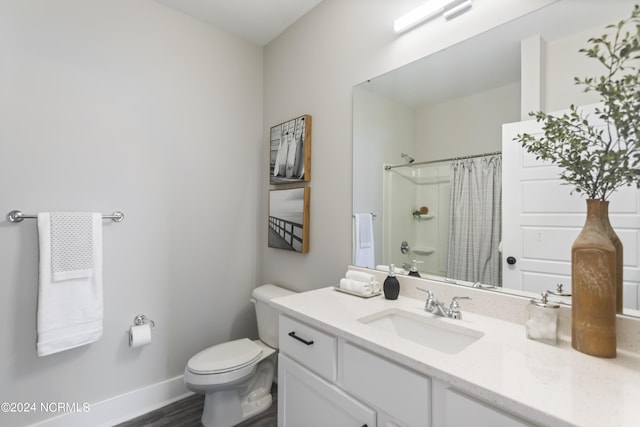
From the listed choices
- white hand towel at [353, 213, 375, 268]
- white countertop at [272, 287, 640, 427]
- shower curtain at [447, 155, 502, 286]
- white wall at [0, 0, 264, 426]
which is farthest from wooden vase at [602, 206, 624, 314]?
white wall at [0, 0, 264, 426]

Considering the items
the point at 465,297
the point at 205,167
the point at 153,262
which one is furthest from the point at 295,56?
the point at 465,297

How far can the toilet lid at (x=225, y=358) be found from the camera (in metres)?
1.64

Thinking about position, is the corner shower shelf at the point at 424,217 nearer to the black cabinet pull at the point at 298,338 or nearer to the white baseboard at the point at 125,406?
the black cabinet pull at the point at 298,338

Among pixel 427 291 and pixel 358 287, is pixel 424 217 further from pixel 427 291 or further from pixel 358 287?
pixel 358 287

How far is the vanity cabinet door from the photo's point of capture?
0.99m

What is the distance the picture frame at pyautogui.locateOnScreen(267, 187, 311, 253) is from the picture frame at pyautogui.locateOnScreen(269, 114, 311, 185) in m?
0.09

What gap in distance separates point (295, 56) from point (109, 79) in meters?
1.17

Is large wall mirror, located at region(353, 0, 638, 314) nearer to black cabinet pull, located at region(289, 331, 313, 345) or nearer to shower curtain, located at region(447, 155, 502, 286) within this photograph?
shower curtain, located at region(447, 155, 502, 286)

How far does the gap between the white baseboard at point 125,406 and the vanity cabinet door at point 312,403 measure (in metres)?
1.04

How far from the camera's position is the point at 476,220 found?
1.25 m

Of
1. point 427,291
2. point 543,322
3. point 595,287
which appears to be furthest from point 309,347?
point 595,287

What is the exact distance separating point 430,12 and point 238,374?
2.04m

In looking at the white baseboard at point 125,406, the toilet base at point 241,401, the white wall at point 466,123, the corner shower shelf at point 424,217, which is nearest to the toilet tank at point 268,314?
the toilet base at point 241,401

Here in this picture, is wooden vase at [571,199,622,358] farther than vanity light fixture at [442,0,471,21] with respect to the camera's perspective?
No
